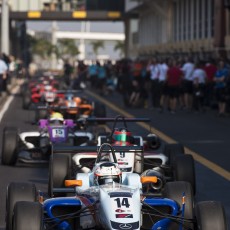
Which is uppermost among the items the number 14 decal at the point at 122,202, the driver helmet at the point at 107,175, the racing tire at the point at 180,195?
the driver helmet at the point at 107,175

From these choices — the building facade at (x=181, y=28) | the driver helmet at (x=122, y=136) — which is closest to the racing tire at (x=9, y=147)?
the driver helmet at (x=122, y=136)

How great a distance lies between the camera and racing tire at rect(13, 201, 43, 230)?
27.8ft

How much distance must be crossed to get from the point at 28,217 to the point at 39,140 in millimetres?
9015

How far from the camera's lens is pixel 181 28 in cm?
6078

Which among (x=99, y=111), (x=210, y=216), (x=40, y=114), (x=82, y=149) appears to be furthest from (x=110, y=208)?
(x=99, y=111)

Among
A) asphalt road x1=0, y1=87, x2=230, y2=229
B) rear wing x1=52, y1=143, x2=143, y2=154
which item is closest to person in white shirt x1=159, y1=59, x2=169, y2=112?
asphalt road x1=0, y1=87, x2=230, y2=229

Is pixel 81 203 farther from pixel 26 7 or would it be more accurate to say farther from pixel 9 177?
pixel 26 7

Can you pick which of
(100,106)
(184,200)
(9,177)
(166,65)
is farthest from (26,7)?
(184,200)

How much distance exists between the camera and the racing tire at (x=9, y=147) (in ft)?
53.3

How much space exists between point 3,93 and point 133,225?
117 ft

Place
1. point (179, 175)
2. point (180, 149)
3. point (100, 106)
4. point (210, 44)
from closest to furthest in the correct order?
point (179, 175)
point (180, 149)
point (100, 106)
point (210, 44)

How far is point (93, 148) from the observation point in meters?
13.3

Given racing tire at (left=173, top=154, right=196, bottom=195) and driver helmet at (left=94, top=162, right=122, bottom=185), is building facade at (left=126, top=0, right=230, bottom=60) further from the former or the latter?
driver helmet at (left=94, top=162, right=122, bottom=185)

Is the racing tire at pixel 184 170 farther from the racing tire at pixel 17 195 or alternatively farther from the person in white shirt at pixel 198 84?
the person in white shirt at pixel 198 84
